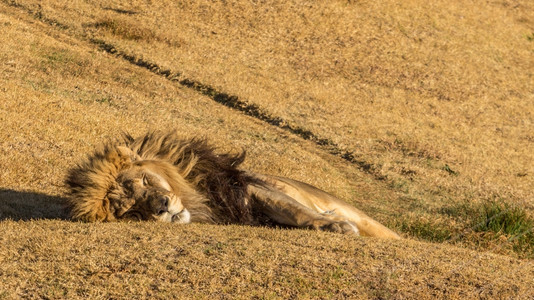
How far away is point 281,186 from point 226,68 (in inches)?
594

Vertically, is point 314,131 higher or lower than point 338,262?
lower

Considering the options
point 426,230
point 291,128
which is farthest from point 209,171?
point 291,128

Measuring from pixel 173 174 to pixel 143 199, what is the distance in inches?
22.4

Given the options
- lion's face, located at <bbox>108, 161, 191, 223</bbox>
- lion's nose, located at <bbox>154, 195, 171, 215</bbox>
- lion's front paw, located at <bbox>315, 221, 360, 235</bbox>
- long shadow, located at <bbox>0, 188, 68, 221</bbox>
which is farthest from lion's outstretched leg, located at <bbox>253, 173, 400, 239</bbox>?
long shadow, located at <bbox>0, 188, 68, 221</bbox>

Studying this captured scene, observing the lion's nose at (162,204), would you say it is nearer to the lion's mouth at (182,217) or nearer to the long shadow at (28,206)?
the lion's mouth at (182,217)

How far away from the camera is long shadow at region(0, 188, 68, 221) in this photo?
8.00 metres

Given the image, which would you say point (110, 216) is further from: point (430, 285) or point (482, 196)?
point (482, 196)

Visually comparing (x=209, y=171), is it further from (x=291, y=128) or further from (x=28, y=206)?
(x=291, y=128)

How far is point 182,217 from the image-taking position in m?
6.98

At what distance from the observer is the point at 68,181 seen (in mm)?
7004

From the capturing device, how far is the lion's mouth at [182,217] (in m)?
6.93

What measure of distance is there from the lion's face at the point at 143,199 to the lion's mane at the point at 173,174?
3.3 inches

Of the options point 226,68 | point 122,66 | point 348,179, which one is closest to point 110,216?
point 348,179

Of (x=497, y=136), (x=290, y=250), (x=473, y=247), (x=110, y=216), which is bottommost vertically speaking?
(x=497, y=136)
